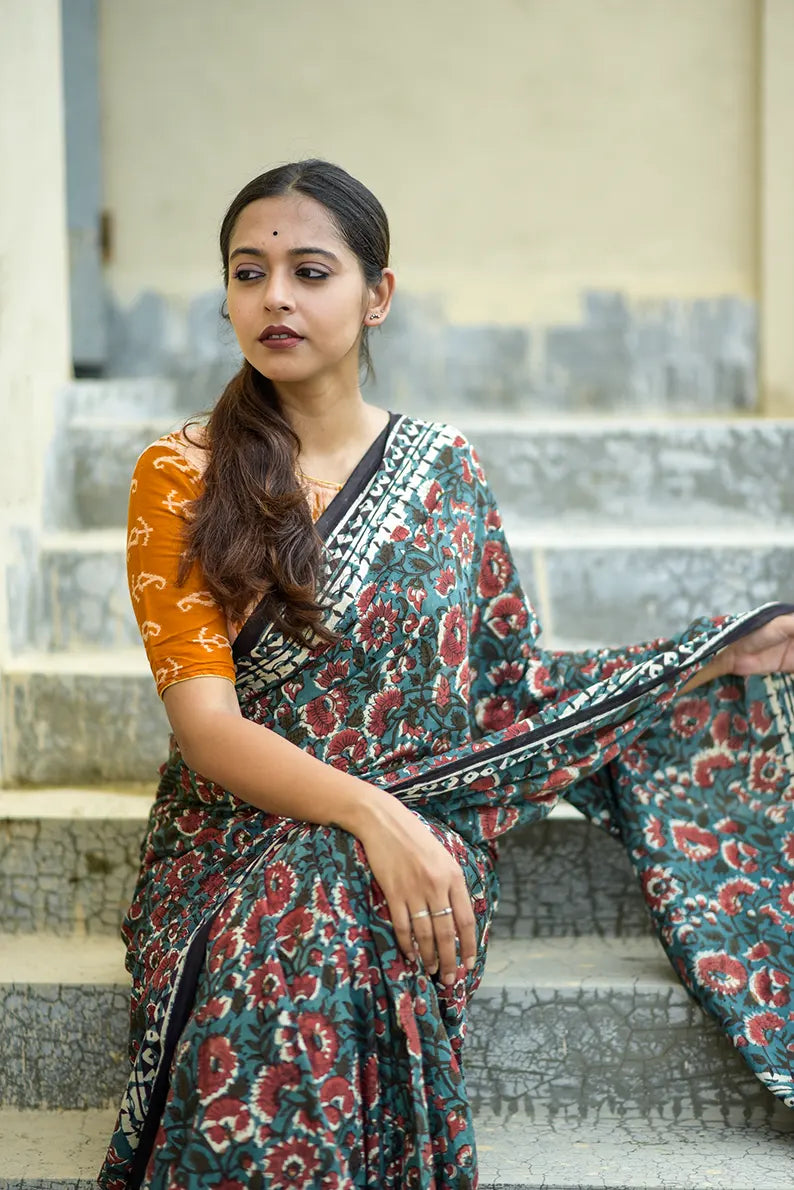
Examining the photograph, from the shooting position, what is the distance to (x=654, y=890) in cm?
212

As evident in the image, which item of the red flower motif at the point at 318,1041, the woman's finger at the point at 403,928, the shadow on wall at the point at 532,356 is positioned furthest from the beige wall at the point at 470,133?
the red flower motif at the point at 318,1041

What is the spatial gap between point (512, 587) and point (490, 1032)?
70 centimetres

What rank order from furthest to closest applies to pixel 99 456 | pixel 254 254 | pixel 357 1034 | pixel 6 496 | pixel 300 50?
pixel 300 50 < pixel 99 456 < pixel 6 496 < pixel 254 254 < pixel 357 1034

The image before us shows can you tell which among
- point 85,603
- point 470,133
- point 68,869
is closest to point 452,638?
point 68,869

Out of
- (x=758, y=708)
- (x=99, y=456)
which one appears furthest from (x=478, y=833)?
(x=99, y=456)

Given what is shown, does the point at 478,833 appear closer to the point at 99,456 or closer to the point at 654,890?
the point at 654,890

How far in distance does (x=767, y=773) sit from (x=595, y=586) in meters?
0.79

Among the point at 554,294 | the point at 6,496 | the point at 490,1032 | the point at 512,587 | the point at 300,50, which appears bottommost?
the point at 490,1032

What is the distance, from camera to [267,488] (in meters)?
1.96

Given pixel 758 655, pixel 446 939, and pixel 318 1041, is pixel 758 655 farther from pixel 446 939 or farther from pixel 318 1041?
pixel 318 1041

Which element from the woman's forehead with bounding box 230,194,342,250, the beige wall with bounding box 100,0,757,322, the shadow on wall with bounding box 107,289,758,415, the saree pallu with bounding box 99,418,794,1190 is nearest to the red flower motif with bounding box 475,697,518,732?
the saree pallu with bounding box 99,418,794,1190

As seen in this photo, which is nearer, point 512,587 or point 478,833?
point 478,833

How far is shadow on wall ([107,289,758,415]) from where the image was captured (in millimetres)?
4105

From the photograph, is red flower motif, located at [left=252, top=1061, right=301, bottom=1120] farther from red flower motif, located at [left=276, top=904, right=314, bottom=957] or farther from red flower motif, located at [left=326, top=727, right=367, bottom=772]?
red flower motif, located at [left=326, top=727, right=367, bottom=772]
